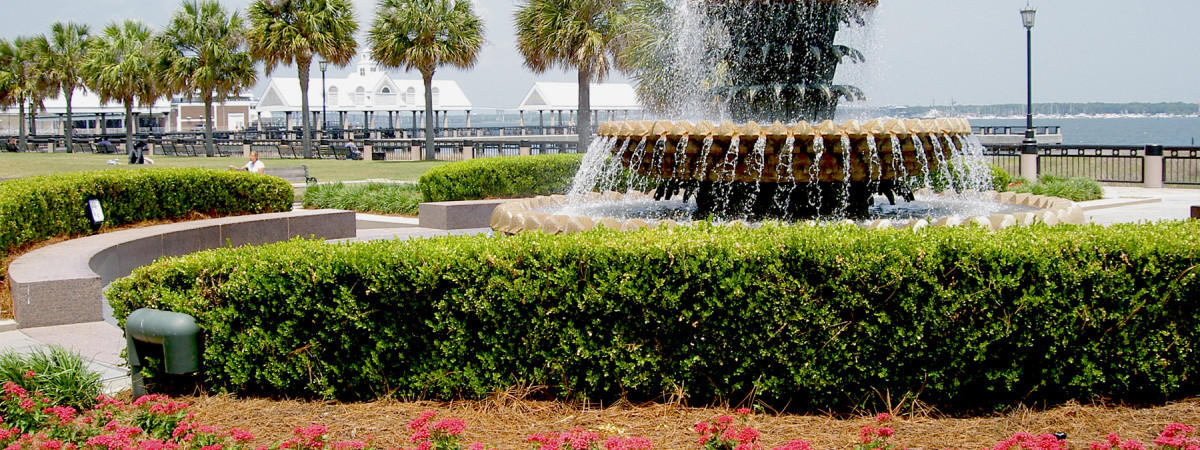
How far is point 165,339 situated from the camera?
480cm

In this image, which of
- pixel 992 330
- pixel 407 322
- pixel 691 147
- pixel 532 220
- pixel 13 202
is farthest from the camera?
pixel 13 202

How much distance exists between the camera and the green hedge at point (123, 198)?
352 inches

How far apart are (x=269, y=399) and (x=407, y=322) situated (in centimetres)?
87

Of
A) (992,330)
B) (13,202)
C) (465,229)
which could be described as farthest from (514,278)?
(465,229)

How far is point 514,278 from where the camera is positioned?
Result: 15.3 feet

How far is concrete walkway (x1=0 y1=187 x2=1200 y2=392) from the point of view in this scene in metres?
5.88

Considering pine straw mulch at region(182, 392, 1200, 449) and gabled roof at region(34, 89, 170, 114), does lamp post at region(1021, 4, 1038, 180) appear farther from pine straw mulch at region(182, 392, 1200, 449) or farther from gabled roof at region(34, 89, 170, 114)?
gabled roof at region(34, 89, 170, 114)

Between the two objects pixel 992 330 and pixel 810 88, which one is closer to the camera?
pixel 992 330

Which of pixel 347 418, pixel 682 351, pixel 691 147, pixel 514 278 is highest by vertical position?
pixel 691 147

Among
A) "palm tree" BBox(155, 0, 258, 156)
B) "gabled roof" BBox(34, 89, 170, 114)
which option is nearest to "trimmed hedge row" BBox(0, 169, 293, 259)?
"palm tree" BBox(155, 0, 258, 156)

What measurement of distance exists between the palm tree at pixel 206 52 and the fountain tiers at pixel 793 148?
41674 mm

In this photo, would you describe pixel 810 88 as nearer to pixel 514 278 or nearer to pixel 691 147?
pixel 691 147

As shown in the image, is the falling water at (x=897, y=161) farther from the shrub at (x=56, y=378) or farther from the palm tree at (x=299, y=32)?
the palm tree at (x=299, y=32)

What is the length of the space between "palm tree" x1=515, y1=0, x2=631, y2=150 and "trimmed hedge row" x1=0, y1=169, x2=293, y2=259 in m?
20.5
